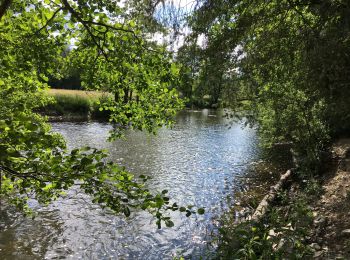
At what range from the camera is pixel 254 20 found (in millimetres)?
6551

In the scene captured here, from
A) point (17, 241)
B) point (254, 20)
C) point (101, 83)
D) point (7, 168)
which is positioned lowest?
point (17, 241)

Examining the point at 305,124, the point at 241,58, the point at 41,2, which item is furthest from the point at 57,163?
the point at 305,124

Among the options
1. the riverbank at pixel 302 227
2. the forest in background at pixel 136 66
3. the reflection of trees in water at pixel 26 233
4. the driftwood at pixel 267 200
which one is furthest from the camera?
the driftwood at pixel 267 200

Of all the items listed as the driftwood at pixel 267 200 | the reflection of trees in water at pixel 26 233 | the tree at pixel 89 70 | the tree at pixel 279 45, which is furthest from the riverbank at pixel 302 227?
→ the reflection of trees in water at pixel 26 233

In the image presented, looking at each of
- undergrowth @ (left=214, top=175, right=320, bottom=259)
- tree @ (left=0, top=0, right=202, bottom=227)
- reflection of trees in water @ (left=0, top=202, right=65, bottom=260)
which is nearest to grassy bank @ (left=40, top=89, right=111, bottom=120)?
reflection of trees in water @ (left=0, top=202, right=65, bottom=260)

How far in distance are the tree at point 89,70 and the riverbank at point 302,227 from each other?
248 cm

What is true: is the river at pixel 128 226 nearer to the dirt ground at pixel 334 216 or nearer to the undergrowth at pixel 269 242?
the undergrowth at pixel 269 242

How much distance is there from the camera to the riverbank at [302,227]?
5145 millimetres

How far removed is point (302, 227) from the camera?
5945mm

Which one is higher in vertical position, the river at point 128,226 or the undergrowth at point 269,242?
the undergrowth at point 269,242

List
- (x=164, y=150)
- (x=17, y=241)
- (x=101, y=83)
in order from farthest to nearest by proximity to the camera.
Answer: (x=164, y=150), (x=17, y=241), (x=101, y=83)

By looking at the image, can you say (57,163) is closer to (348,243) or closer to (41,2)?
(41,2)

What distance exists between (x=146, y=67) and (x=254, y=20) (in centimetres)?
348

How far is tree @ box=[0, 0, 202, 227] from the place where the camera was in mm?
2797
